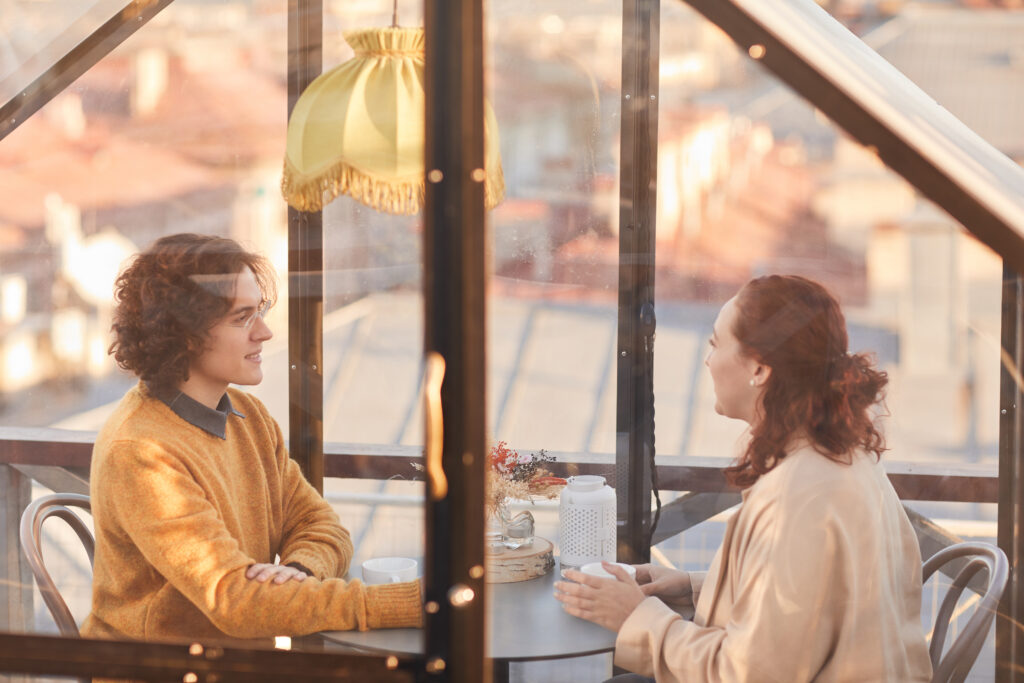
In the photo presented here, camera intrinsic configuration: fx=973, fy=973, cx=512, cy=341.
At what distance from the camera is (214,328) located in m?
1.94

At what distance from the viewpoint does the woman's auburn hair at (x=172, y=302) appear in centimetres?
190

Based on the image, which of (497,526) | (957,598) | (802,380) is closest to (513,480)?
(497,526)

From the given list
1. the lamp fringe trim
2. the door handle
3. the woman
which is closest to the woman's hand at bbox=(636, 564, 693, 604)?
the woman

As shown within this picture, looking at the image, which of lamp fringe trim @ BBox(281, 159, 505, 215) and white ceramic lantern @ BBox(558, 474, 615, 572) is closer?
lamp fringe trim @ BBox(281, 159, 505, 215)

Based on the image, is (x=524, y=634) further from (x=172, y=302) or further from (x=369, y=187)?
(x=172, y=302)

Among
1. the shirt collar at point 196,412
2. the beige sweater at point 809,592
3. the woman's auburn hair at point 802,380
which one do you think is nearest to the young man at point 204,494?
the shirt collar at point 196,412

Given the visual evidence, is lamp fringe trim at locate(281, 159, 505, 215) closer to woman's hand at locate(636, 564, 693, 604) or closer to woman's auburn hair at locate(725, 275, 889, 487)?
woman's auburn hair at locate(725, 275, 889, 487)

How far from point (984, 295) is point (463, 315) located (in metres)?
1.47

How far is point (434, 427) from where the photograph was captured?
101 centimetres

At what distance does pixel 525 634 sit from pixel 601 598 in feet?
0.50

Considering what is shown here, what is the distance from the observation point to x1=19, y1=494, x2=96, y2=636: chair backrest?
6.77 ft

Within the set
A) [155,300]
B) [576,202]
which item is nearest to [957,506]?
[576,202]

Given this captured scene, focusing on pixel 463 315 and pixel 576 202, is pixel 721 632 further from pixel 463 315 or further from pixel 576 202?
pixel 576 202

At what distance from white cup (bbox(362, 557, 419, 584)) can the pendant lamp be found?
67cm
